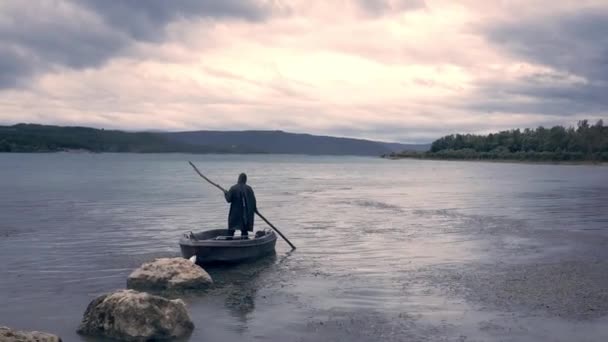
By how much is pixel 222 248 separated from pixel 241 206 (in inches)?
76.4

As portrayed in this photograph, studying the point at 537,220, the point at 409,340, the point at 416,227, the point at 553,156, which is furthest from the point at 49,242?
the point at 553,156

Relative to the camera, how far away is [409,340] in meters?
12.7

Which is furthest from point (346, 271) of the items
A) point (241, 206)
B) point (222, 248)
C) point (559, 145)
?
point (559, 145)

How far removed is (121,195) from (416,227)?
99.9 ft

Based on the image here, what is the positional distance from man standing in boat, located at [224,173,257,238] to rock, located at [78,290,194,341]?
8144 millimetres

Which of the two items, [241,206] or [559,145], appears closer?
[241,206]

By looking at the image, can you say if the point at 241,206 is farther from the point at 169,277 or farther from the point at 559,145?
the point at 559,145


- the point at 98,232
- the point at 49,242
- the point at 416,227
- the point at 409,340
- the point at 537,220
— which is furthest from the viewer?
the point at 537,220

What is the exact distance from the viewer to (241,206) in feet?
70.2

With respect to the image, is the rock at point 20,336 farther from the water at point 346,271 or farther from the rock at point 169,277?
the rock at point 169,277

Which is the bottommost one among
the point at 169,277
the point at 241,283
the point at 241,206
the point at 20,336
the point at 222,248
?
the point at 241,283

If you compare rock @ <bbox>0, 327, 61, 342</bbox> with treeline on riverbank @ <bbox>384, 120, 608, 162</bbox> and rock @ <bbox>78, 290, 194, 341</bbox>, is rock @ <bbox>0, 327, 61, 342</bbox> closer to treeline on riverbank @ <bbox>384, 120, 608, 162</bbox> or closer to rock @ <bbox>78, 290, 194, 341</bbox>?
rock @ <bbox>78, 290, 194, 341</bbox>

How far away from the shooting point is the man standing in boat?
21.3m

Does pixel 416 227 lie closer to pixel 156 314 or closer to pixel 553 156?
pixel 156 314
